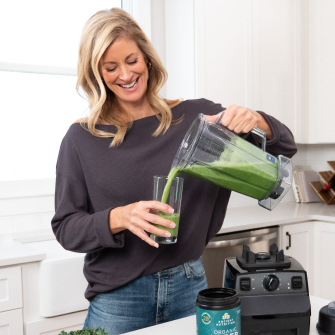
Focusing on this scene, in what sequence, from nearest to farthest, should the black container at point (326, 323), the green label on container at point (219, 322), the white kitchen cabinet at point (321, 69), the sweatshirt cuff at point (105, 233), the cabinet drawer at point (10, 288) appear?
the green label on container at point (219, 322), the black container at point (326, 323), the sweatshirt cuff at point (105, 233), the cabinet drawer at point (10, 288), the white kitchen cabinet at point (321, 69)

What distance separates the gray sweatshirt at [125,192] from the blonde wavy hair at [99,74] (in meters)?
0.03

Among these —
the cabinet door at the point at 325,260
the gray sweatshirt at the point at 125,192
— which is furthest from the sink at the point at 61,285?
the cabinet door at the point at 325,260

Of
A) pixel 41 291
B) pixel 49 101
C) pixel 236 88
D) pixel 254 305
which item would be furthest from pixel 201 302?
pixel 236 88

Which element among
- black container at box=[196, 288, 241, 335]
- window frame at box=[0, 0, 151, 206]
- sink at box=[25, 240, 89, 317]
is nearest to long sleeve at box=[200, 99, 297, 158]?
black container at box=[196, 288, 241, 335]

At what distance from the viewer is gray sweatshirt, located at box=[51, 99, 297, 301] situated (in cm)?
121

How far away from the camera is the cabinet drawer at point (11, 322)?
5.47 feet

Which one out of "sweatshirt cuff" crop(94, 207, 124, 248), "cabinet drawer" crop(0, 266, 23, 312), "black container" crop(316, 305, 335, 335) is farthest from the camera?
"cabinet drawer" crop(0, 266, 23, 312)

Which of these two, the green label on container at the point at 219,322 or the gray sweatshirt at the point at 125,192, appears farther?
the gray sweatshirt at the point at 125,192

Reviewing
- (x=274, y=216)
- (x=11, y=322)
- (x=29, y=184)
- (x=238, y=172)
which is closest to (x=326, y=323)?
(x=238, y=172)

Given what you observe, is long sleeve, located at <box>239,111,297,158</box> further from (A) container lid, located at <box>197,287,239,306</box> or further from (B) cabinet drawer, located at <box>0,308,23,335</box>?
(B) cabinet drawer, located at <box>0,308,23,335</box>

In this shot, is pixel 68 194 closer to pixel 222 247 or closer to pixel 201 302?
pixel 201 302

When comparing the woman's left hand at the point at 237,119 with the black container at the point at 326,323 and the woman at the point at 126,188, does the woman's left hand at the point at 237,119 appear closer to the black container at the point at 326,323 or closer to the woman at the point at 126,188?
the woman at the point at 126,188

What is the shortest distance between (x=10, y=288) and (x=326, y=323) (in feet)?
4.07

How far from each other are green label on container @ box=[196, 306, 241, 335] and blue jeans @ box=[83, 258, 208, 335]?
16.8 inches
